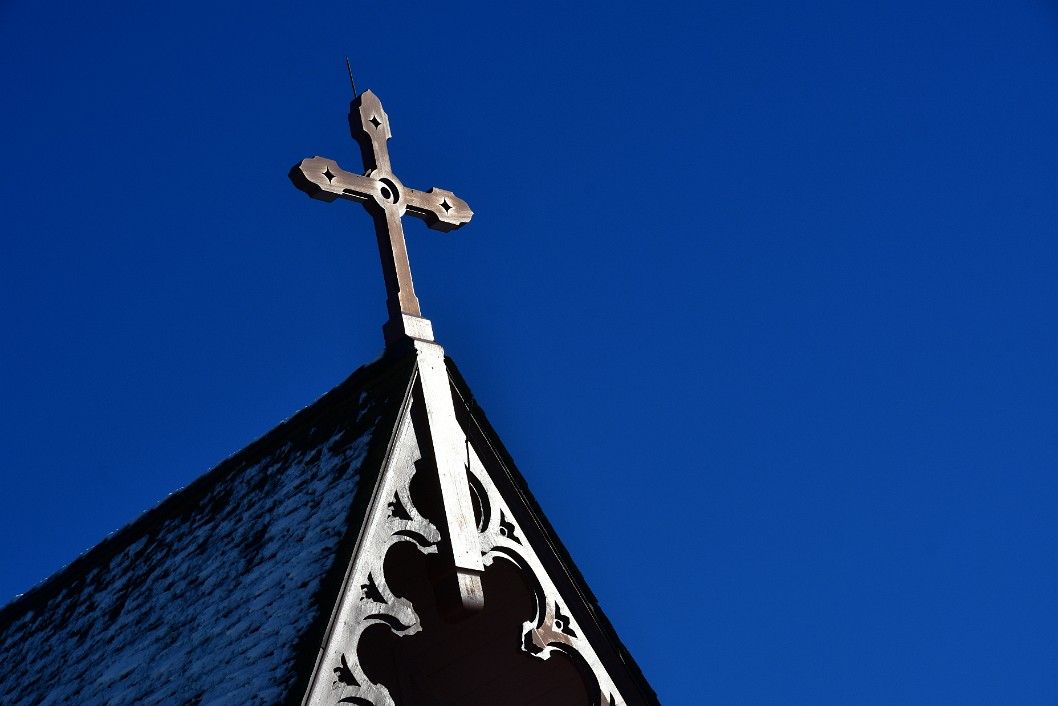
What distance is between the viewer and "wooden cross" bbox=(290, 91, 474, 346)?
9586 millimetres

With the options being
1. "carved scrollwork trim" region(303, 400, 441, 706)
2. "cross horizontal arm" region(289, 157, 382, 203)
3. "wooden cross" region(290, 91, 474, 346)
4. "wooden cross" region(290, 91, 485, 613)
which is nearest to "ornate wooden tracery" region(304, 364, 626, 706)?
"carved scrollwork trim" region(303, 400, 441, 706)

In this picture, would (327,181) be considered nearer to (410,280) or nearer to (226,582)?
(410,280)

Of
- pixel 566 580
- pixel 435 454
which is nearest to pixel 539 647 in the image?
pixel 566 580

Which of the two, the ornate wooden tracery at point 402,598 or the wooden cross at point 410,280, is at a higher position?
the wooden cross at point 410,280

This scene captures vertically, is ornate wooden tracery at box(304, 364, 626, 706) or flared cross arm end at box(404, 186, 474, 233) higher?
flared cross arm end at box(404, 186, 474, 233)

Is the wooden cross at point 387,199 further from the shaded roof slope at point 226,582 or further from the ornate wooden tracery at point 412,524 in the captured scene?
the shaded roof slope at point 226,582

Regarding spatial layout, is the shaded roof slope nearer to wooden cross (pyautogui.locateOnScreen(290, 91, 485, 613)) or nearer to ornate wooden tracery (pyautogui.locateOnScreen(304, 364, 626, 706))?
ornate wooden tracery (pyautogui.locateOnScreen(304, 364, 626, 706))

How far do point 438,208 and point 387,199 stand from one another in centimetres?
54

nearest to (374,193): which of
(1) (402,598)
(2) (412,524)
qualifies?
(2) (412,524)

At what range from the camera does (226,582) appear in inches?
339

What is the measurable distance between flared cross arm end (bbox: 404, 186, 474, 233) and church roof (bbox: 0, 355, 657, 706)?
1458 mm

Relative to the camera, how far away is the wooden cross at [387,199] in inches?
377

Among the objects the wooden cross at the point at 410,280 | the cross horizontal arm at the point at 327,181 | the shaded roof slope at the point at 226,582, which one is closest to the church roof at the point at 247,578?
the shaded roof slope at the point at 226,582

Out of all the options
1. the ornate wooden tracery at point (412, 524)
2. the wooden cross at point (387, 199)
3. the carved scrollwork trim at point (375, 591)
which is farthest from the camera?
the wooden cross at point (387, 199)
